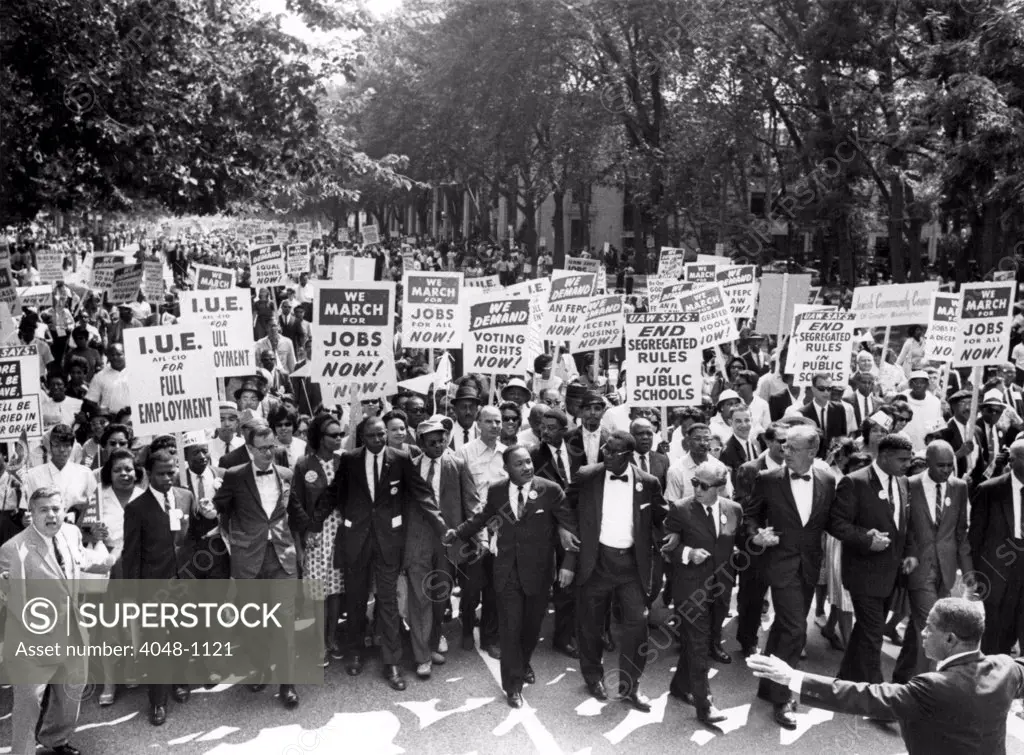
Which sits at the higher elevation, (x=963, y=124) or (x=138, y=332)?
(x=963, y=124)

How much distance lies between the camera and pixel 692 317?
31.0ft

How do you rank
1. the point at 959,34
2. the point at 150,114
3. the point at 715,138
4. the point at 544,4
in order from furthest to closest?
the point at 544,4 → the point at 715,138 → the point at 959,34 → the point at 150,114

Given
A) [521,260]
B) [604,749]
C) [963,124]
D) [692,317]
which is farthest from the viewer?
[521,260]

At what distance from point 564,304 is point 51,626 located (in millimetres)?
8041

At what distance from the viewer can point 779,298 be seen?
15914 mm

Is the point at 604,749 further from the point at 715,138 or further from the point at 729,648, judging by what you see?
the point at 715,138

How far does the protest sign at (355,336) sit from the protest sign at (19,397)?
87.9 inches

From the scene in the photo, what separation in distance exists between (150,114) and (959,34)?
2044 cm

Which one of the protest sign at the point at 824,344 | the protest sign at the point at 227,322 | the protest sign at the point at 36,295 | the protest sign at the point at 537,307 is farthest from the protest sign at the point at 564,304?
the protest sign at the point at 36,295

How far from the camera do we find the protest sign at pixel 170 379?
7.93 m

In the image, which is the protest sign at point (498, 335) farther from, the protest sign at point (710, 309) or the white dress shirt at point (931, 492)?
the white dress shirt at point (931, 492)

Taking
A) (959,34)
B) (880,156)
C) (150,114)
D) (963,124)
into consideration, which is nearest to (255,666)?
(150,114)

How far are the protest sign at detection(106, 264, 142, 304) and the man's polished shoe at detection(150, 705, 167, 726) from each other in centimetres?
1154

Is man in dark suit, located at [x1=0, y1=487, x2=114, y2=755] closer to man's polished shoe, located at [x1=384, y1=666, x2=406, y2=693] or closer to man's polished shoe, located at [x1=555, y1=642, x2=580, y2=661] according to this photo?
man's polished shoe, located at [x1=384, y1=666, x2=406, y2=693]
